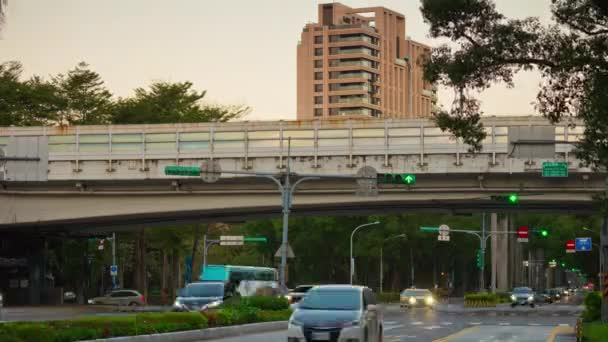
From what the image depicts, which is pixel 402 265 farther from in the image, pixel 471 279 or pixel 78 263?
pixel 78 263

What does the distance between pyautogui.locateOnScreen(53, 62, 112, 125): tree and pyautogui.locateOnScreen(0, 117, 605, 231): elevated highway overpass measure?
38.4 m

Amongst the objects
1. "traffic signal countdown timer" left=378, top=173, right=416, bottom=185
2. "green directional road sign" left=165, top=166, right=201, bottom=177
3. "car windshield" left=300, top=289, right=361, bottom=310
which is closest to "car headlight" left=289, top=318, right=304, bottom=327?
"car windshield" left=300, top=289, right=361, bottom=310

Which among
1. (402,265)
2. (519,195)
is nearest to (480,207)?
(519,195)

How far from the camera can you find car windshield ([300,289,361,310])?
91.9ft

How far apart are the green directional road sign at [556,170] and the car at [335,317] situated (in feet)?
87.7

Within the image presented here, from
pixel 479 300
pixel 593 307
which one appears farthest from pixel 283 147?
pixel 479 300

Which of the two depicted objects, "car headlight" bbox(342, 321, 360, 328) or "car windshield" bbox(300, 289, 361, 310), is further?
"car windshield" bbox(300, 289, 361, 310)

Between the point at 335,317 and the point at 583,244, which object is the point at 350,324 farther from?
the point at 583,244

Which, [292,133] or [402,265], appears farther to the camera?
[402,265]

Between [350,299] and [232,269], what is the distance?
1627 inches

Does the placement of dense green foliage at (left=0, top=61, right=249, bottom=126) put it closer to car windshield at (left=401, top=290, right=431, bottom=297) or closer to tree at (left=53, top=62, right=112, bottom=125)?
tree at (left=53, top=62, right=112, bottom=125)

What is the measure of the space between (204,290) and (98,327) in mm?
19349

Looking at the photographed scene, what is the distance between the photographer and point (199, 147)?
61.8 m

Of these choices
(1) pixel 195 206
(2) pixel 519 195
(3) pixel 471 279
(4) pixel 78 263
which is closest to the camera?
(2) pixel 519 195
